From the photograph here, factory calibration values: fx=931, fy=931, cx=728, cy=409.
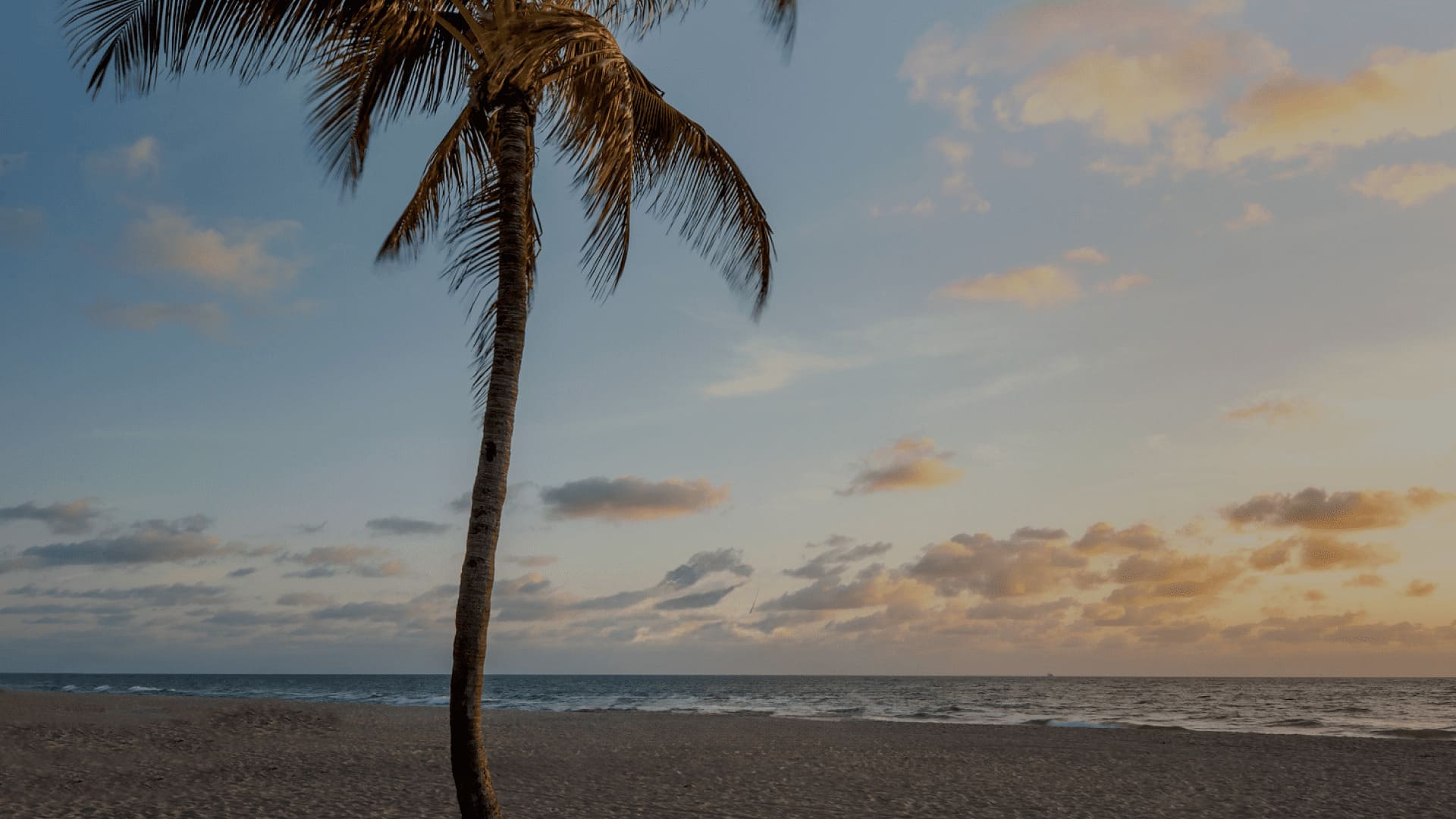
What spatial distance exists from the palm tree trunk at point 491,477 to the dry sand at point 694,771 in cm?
575

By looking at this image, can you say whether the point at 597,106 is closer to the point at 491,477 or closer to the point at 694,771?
the point at 491,477

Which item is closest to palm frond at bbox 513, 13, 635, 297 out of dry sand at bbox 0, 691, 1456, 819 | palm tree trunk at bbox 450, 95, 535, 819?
palm tree trunk at bbox 450, 95, 535, 819

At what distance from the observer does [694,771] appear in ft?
51.3

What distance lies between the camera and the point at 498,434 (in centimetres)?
655

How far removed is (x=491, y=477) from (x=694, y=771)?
1080 centimetres

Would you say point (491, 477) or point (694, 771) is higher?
point (491, 477)

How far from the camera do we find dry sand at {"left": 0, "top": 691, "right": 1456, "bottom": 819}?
12.0 m

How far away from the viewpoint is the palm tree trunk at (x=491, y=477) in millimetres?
6066

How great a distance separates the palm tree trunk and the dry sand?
18.9 feet

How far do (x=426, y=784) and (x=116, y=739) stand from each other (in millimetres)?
9772

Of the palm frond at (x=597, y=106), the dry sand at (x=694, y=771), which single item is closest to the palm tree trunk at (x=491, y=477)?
Result: the palm frond at (x=597, y=106)

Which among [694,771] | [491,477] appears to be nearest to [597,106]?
[491,477]

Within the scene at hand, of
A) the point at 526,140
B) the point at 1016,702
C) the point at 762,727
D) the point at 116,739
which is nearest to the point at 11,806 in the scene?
the point at 116,739

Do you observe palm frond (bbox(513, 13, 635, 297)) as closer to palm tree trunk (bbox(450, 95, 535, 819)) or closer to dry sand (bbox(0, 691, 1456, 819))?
palm tree trunk (bbox(450, 95, 535, 819))
